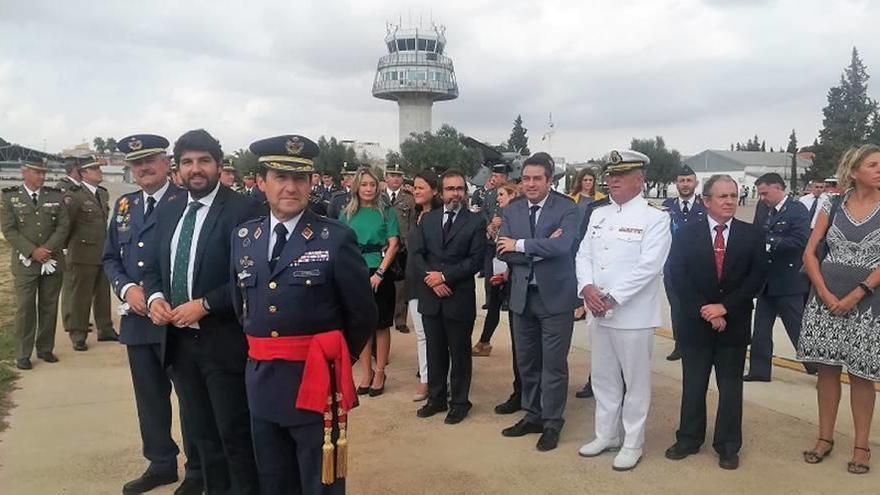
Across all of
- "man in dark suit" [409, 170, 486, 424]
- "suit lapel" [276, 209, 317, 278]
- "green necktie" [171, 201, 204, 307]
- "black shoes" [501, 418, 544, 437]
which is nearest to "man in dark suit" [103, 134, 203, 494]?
"green necktie" [171, 201, 204, 307]

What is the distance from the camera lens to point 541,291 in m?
4.81

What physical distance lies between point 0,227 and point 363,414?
196 inches

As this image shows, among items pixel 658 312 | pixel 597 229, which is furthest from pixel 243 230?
pixel 658 312

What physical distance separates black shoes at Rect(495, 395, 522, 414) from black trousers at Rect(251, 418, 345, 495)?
256cm

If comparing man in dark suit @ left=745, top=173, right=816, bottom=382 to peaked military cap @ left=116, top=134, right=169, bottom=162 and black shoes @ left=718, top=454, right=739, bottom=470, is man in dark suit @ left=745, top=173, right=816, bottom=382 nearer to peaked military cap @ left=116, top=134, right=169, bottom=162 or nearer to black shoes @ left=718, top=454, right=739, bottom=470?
black shoes @ left=718, top=454, right=739, bottom=470

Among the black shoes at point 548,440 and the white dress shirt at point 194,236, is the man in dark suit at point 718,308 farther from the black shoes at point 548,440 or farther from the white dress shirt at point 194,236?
the white dress shirt at point 194,236

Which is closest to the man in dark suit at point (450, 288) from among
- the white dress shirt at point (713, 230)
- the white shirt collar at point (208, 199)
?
the white dress shirt at point (713, 230)

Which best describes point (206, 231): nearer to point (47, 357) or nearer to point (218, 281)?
point (218, 281)

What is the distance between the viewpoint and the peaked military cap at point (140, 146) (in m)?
4.10

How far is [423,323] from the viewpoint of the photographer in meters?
5.55

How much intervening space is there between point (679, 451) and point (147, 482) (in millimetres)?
3478

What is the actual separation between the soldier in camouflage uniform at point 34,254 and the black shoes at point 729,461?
21.3 feet

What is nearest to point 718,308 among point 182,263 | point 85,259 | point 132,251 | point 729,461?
point 729,461

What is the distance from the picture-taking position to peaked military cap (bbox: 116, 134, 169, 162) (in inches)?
161
